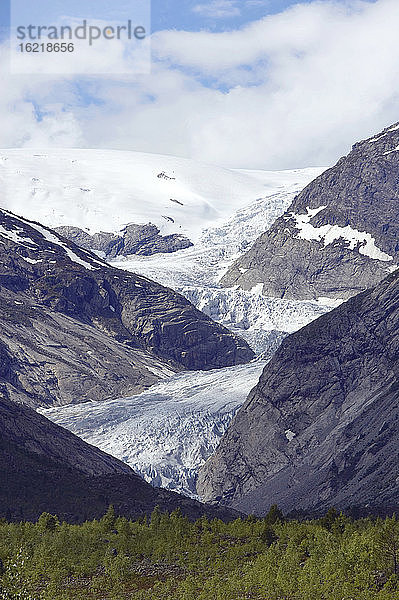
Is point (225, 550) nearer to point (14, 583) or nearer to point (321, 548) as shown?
point (321, 548)

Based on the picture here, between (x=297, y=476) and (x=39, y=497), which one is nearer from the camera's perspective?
(x=39, y=497)

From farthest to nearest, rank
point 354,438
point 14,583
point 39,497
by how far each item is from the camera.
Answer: point 354,438 → point 39,497 → point 14,583

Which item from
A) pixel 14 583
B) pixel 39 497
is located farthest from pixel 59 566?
pixel 39 497

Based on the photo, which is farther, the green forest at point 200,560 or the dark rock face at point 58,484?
the dark rock face at point 58,484

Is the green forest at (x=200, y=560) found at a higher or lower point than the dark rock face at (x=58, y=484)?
higher

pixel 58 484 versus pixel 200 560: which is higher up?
pixel 200 560
